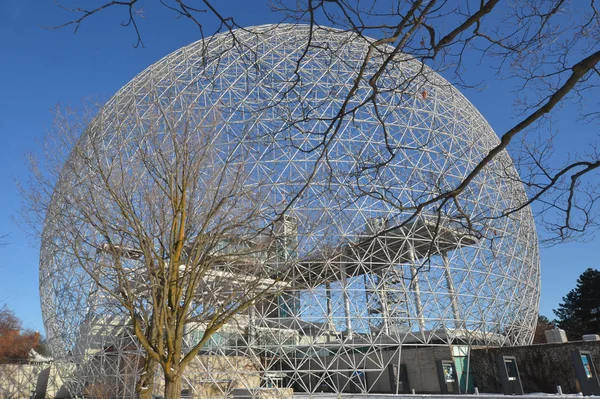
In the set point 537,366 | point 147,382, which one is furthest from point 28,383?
point 537,366

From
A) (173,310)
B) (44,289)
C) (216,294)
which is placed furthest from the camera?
(44,289)

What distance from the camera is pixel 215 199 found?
26.4 feet

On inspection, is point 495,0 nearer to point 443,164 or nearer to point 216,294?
point 216,294

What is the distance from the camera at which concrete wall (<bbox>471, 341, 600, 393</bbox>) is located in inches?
745

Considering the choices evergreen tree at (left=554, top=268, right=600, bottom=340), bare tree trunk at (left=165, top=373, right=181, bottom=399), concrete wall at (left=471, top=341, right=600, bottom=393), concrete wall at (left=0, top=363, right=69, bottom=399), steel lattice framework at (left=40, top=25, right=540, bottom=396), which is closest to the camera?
bare tree trunk at (left=165, top=373, right=181, bottom=399)

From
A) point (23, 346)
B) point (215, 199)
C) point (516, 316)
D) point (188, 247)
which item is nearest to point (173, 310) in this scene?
point (188, 247)

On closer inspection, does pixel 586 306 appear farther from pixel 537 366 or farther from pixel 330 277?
pixel 330 277

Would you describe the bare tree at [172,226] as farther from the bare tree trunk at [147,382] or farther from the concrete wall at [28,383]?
the concrete wall at [28,383]

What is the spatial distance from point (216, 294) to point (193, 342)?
9.11m

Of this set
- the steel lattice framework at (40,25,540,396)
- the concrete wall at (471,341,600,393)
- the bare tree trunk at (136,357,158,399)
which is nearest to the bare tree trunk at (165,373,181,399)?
the bare tree trunk at (136,357,158,399)

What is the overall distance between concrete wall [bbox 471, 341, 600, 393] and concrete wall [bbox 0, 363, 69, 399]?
2393cm

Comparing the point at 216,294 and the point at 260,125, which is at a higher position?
the point at 260,125

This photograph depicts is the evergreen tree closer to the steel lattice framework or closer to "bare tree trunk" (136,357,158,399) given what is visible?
the steel lattice framework

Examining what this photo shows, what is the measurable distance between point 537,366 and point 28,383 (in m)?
29.2
